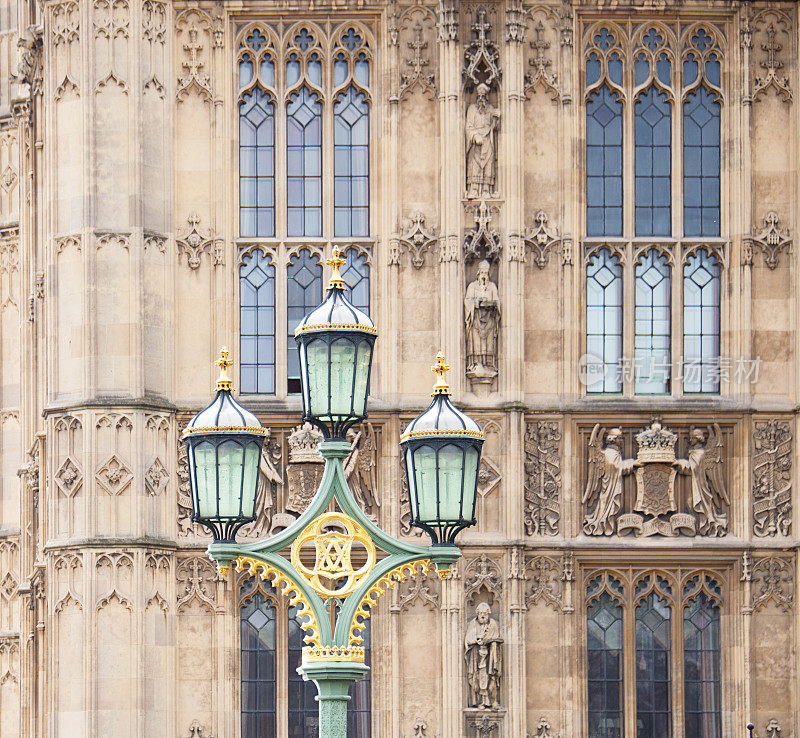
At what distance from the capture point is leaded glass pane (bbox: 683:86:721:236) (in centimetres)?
3012

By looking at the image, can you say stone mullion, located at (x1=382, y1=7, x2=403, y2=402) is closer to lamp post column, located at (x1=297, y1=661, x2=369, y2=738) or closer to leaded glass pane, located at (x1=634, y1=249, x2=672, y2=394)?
leaded glass pane, located at (x1=634, y1=249, x2=672, y2=394)

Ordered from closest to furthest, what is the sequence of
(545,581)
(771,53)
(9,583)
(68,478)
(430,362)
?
1. (68,478)
2. (545,581)
3. (430,362)
4. (771,53)
5. (9,583)

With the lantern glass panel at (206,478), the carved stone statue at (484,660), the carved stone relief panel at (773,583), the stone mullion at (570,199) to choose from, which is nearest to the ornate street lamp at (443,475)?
the lantern glass panel at (206,478)

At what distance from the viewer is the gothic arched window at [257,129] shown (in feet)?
98.4

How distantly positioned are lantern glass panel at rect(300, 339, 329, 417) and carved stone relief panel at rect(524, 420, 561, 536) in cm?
1192

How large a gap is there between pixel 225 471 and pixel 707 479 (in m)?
13.2

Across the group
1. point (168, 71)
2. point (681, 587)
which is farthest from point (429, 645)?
point (168, 71)

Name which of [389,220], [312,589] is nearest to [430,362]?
[389,220]

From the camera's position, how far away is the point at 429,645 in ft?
95.1

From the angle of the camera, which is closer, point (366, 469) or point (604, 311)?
point (366, 469)

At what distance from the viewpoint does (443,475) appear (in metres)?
17.4

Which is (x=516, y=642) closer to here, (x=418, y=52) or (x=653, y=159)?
(x=653, y=159)

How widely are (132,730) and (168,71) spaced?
27.2ft

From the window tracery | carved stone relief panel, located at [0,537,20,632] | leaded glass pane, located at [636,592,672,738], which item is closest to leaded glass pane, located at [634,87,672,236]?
the window tracery
